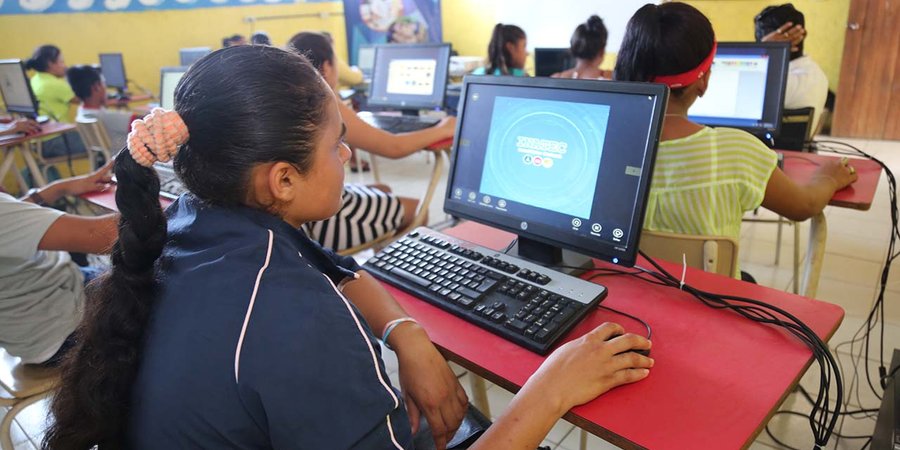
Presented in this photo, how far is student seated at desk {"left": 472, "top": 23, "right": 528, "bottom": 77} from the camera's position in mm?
3734

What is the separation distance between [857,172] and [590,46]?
2.00m

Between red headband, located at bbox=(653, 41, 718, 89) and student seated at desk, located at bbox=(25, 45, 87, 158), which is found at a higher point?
red headband, located at bbox=(653, 41, 718, 89)

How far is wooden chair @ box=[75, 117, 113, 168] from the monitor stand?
10.6 feet

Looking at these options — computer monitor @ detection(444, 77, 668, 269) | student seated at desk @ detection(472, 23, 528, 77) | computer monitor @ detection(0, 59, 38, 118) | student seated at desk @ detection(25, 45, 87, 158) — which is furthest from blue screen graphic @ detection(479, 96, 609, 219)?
student seated at desk @ detection(25, 45, 87, 158)

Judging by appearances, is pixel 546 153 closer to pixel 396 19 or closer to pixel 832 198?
pixel 832 198

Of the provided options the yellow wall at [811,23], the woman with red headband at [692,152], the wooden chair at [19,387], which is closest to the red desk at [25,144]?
the wooden chair at [19,387]

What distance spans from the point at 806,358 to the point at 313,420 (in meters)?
0.65

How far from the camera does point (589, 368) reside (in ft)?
2.45

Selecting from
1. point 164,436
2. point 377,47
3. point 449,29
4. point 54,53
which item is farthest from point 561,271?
point 449,29

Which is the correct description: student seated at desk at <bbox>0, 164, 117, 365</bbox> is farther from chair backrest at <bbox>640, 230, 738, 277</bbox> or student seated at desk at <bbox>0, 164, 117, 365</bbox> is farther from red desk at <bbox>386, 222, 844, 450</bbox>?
chair backrest at <bbox>640, 230, 738, 277</bbox>

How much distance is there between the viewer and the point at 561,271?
108cm

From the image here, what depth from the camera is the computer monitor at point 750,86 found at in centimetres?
190

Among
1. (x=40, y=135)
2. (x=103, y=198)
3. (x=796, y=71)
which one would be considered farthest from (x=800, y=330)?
(x=40, y=135)

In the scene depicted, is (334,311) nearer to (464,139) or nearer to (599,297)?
(599,297)
